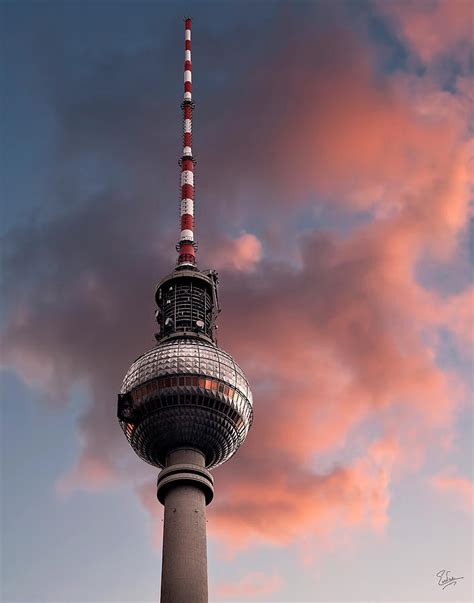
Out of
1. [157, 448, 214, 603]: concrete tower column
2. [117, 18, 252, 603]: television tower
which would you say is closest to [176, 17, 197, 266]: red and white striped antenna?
[117, 18, 252, 603]: television tower

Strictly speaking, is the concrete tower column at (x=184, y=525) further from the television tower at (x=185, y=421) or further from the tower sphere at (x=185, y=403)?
the tower sphere at (x=185, y=403)

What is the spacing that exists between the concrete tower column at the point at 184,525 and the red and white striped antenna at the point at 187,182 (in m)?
33.0

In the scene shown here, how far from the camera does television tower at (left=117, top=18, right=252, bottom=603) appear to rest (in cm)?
9062

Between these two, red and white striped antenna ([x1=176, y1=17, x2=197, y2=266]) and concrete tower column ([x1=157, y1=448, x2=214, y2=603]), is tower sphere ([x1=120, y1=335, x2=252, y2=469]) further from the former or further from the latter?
red and white striped antenna ([x1=176, y1=17, x2=197, y2=266])

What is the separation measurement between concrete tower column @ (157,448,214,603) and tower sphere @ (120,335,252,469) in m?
2.84

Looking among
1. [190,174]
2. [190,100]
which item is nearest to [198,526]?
[190,174]

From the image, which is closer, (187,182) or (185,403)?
(185,403)

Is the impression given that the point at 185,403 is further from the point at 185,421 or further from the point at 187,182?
the point at 187,182

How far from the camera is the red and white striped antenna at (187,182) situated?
119 meters

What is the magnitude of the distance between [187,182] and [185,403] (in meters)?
40.0

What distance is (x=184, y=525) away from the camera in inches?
3612

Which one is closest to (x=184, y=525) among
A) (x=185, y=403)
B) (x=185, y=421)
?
(x=185, y=421)

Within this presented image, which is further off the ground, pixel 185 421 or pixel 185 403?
pixel 185 403

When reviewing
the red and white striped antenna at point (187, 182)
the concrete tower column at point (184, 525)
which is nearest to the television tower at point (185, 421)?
the concrete tower column at point (184, 525)
